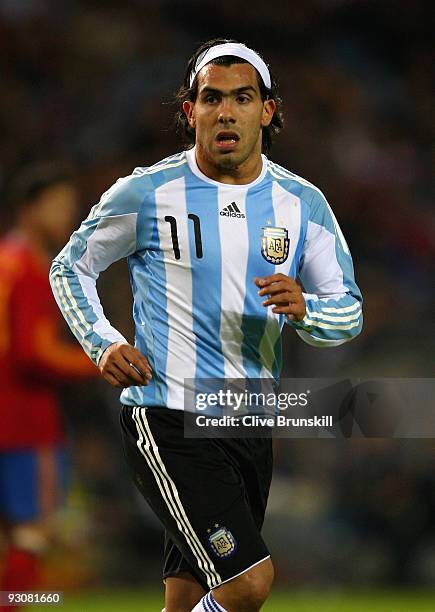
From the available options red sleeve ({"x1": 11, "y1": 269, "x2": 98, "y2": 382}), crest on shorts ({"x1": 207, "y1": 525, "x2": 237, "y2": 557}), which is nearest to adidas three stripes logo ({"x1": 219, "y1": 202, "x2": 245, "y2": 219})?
crest on shorts ({"x1": 207, "y1": 525, "x2": 237, "y2": 557})

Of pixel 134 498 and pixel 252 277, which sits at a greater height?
pixel 252 277

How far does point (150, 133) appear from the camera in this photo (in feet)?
29.2

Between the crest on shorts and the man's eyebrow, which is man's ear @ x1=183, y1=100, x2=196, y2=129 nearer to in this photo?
the man's eyebrow

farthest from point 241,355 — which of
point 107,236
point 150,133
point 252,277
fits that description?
point 150,133

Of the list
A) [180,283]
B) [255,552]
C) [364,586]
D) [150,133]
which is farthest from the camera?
[150,133]

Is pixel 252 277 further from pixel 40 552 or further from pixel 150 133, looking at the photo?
pixel 150 133

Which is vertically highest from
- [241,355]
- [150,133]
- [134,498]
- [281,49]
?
[281,49]

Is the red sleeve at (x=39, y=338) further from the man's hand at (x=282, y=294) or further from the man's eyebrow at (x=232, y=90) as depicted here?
the man's hand at (x=282, y=294)

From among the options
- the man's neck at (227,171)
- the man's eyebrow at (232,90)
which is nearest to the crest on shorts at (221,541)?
→ the man's neck at (227,171)

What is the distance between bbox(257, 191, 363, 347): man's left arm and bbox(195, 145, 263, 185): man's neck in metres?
0.25

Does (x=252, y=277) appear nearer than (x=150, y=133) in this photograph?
Yes

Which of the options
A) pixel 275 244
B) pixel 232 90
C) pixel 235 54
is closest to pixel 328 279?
pixel 275 244

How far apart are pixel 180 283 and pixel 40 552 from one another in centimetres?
241

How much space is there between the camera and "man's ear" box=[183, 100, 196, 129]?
3.67m
